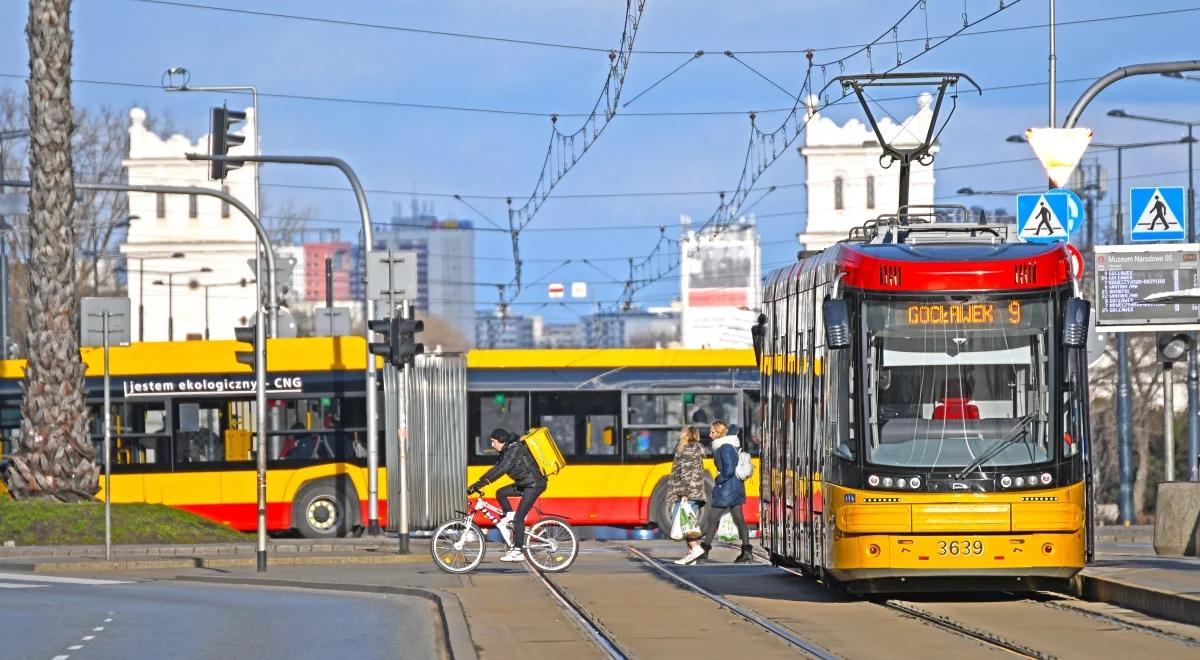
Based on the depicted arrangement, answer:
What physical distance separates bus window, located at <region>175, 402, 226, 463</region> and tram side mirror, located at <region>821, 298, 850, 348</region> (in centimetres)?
1750

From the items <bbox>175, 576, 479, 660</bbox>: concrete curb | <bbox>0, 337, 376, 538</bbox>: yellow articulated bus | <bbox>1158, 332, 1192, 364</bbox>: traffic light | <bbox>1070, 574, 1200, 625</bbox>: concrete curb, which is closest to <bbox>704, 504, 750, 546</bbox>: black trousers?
<bbox>175, 576, 479, 660</bbox>: concrete curb

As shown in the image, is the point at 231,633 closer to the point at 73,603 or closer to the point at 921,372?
the point at 73,603

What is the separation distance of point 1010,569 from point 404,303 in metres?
13.6

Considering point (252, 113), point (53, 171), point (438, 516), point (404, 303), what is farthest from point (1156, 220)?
point (252, 113)

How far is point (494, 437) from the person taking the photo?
22.2 metres

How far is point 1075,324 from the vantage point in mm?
16109

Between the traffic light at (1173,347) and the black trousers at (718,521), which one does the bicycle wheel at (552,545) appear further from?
the traffic light at (1173,347)

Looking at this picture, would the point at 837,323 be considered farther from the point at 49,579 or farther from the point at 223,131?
the point at 223,131

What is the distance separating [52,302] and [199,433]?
3.44m

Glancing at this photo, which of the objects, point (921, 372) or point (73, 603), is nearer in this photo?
point (921, 372)

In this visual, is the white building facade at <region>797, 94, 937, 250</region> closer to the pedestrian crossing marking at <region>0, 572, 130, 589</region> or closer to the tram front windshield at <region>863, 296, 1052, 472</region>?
the pedestrian crossing marking at <region>0, 572, 130, 589</region>

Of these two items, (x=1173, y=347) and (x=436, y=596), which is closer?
(x=436, y=596)

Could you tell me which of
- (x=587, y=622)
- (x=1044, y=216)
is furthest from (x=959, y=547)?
(x=1044, y=216)

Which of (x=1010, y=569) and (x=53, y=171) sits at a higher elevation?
(x=53, y=171)
